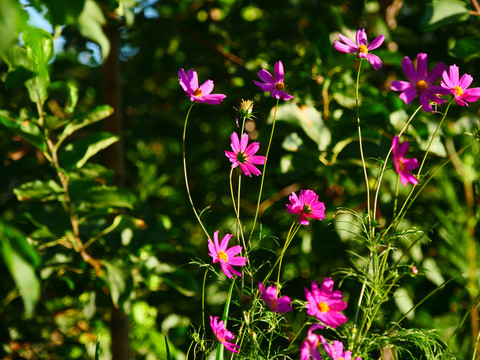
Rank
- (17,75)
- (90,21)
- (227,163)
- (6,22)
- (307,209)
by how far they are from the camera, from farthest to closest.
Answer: (227,163) → (17,75) → (307,209) → (90,21) → (6,22)

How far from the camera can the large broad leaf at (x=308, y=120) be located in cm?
84

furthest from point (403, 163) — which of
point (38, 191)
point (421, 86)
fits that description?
point (38, 191)

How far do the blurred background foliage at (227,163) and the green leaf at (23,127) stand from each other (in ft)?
0.19

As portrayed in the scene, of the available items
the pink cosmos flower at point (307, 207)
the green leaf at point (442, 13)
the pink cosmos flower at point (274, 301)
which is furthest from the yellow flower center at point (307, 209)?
the green leaf at point (442, 13)

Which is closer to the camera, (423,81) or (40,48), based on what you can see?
(423,81)

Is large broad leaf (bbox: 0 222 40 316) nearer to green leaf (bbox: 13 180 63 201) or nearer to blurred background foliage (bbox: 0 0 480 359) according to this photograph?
blurred background foliage (bbox: 0 0 480 359)

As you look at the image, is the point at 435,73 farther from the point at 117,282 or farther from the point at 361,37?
the point at 117,282

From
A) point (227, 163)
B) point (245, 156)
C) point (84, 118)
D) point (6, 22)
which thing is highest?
point (6, 22)

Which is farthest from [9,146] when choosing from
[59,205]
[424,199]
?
[424,199]

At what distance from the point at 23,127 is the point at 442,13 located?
0.78 m

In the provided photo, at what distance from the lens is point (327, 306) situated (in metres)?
0.51

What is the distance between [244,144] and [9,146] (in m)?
0.90

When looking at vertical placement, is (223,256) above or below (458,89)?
below

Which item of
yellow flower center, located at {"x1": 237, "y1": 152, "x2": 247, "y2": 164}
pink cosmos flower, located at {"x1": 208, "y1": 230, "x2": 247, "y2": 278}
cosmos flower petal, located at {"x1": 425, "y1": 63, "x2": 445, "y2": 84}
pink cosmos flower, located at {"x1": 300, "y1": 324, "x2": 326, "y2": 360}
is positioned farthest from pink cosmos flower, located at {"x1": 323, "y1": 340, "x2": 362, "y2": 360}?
cosmos flower petal, located at {"x1": 425, "y1": 63, "x2": 445, "y2": 84}
